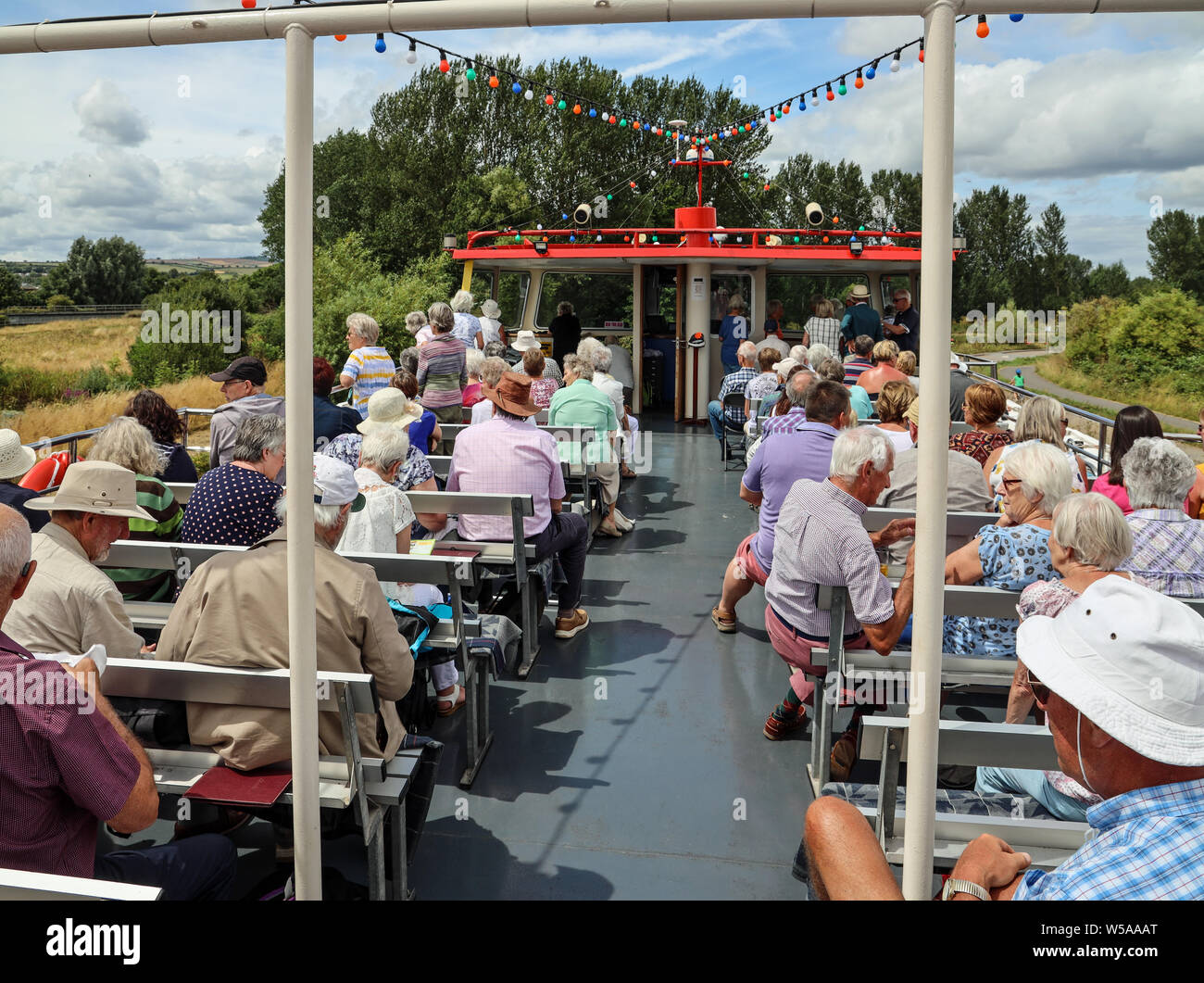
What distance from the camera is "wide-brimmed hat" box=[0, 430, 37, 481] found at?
14.1 feet

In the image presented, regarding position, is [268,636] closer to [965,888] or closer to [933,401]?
[965,888]

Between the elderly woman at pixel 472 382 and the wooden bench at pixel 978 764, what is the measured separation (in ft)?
21.0

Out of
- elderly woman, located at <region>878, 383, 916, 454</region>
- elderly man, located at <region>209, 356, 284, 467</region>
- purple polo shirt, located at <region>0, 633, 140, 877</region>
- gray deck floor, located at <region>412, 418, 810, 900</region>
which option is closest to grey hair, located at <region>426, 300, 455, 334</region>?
elderly man, located at <region>209, 356, 284, 467</region>

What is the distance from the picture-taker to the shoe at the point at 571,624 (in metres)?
5.58

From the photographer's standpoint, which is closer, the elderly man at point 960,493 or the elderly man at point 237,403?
the elderly man at point 960,493

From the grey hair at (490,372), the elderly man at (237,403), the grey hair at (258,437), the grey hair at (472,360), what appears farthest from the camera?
the grey hair at (472,360)

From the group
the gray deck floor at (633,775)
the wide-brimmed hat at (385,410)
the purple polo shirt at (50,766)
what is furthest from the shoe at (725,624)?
the purple polo shirt at (50,766)

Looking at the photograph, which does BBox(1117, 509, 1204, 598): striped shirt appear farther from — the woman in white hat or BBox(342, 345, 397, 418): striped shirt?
BBox(342, 345, 397, 418): striped shirt

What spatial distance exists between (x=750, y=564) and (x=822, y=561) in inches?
55.3

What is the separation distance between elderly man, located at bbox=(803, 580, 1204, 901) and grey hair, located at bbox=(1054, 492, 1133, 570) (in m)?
1.48

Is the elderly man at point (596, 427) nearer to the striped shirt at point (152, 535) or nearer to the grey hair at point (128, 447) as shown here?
the striped shirt at point (152, 535)

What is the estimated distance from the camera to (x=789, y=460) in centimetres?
502

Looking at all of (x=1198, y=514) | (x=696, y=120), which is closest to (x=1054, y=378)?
(x=696, y=120)

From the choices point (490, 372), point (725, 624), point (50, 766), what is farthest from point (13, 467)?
point (725, 624)
